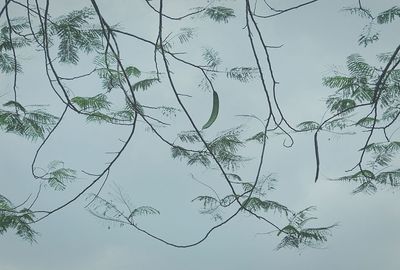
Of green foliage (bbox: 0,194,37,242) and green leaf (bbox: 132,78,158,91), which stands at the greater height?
green leaf (bbox: 132,78,158,91)

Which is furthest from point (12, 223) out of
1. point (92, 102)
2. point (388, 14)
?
point (388, 14)

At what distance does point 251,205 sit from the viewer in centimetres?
289

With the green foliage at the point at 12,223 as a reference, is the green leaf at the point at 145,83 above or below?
above

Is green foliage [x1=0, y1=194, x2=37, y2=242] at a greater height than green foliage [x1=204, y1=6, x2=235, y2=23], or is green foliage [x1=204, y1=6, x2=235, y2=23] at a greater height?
green foliage [x1=204, y1=6, x2=235, y2=23]

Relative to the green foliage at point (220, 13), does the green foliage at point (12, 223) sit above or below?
below

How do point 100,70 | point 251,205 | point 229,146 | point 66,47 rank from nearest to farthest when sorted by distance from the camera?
point 66,47 < point 251,205 < point 229,146 < point 100,70

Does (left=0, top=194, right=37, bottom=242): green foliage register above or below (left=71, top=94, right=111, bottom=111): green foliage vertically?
below

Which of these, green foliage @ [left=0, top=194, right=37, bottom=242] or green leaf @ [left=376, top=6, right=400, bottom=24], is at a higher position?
green leaf @ [left=376, top=6, right=400, bottom=24]

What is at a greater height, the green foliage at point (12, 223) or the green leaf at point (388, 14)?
the green leaf at point (388, 14)

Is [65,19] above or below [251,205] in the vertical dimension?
above

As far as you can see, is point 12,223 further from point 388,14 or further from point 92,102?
point 388,14

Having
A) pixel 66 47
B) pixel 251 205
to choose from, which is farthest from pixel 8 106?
pixel 251 205

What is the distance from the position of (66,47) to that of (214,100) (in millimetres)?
Answer: 1527

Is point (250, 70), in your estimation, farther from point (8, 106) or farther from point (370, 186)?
point (8, 106)
